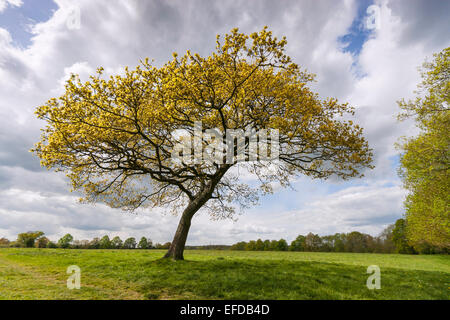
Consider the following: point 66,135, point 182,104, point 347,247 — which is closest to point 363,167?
point 182,104

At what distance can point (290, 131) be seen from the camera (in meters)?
13.2

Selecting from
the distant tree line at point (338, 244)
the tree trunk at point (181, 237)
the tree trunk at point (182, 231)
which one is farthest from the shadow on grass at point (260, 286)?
the distant tree line at point (338, 244)

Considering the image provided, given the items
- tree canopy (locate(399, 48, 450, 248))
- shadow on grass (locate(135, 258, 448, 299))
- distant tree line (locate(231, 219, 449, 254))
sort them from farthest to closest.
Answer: distant tree line (locate(231, 219, 449, 254)), tree canopy (locate(399, 48, 450, 248)), shadow on grass (locate(135, 258, 448, 299))

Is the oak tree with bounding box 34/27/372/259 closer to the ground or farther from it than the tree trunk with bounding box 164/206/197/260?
farther from it

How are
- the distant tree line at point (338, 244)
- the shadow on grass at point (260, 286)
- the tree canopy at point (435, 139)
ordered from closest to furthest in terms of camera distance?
the shadow on grass at point (260, 286), the tree canopy at point (435, 139), the distant tree line at point (338, 244)

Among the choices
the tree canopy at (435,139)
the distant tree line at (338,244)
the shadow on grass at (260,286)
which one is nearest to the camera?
the shadow on grass at (260,286)

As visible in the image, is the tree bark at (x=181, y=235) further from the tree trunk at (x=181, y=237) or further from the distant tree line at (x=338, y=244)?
the distant tree line at (x=338, y=244)

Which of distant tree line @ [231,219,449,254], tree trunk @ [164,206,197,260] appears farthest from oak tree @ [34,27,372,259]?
distant tree line @ [231,219,449,254]

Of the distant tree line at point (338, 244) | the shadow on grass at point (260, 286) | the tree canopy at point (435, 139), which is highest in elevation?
the tree canopy at point (435, 139)

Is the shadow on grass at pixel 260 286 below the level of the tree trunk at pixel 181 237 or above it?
below

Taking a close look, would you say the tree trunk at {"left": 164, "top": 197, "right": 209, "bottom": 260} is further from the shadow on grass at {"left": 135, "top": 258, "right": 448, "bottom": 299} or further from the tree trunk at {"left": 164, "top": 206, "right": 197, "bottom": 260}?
the shadow on grass at {"left": 135, "top": 258, "right": 448, "bottom": 299}

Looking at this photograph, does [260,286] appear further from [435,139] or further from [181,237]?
[435,139]

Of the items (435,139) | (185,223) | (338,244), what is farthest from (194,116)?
(338,244)
